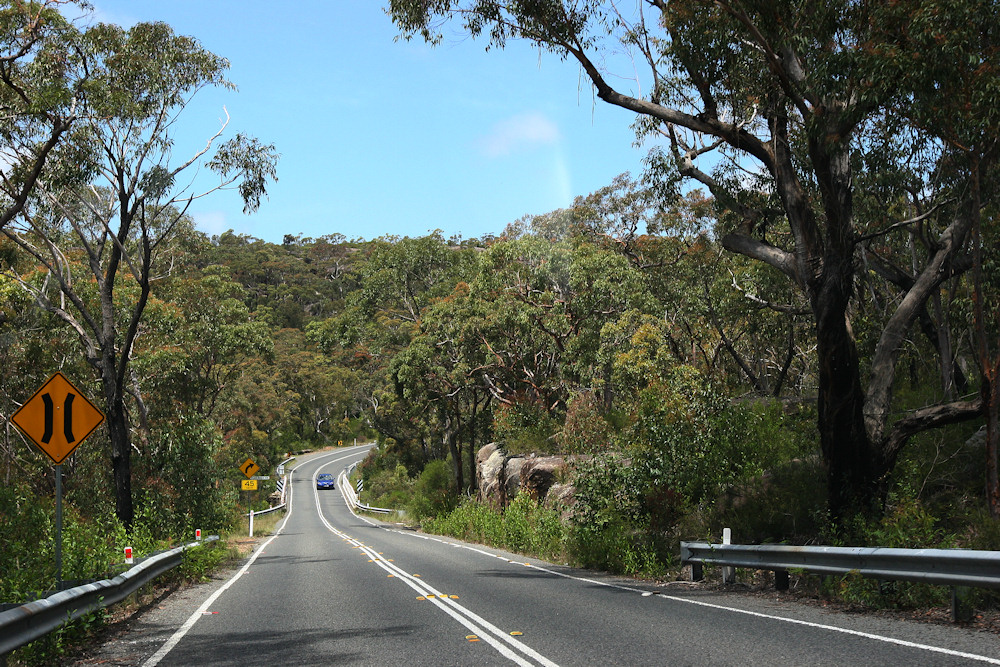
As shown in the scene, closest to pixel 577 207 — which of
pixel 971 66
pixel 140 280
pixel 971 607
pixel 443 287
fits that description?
pixel 443 287

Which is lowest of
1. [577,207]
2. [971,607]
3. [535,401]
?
[971,607]

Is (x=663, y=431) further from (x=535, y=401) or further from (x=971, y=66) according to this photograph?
(x=535, y=401)

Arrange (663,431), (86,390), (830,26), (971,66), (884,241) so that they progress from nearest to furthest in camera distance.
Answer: (971,66) < (830,26) < (663,431) < (884,241) < (86,390)

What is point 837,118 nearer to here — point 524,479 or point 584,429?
point 584,429

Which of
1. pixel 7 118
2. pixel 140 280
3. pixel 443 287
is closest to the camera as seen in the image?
pixel 7 118

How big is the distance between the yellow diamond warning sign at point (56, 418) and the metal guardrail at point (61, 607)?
1771mm

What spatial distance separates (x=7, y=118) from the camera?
1716cm

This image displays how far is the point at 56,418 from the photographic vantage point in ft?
34.2

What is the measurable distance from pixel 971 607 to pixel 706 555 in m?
4.62

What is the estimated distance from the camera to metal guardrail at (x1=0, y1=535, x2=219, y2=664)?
648 cm

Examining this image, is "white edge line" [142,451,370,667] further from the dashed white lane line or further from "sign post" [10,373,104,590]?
the dashed white lane line

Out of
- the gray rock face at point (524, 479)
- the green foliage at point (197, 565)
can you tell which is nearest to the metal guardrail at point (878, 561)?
the green foliage at point (197, 565)

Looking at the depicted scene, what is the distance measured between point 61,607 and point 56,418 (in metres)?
3.35

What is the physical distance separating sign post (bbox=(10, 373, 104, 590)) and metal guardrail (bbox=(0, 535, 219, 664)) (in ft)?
3.50
